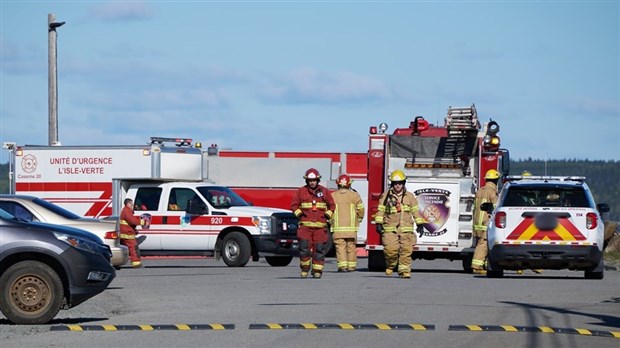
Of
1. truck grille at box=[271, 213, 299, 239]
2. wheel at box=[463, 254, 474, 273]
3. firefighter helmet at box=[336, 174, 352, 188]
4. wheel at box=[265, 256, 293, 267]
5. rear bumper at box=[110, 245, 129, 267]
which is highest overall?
firefighter helmet at box=[336, 174, 352, 188]

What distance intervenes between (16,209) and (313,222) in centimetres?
504

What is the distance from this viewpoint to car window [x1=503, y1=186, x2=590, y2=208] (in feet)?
73.5

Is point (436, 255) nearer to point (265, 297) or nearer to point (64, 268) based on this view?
point (265, 297)

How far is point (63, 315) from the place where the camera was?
15.7m

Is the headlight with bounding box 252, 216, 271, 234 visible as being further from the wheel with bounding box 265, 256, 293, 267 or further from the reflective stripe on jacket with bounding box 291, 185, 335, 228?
the reflective stripe on jacket with bounding box 291, 185, 335, 228

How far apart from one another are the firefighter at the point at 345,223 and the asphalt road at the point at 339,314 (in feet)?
5.30

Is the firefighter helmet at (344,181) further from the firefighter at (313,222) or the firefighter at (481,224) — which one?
the firefighter at (481,224)

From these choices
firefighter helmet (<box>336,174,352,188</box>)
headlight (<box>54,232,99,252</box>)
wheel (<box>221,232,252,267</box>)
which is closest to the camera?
headlight (<box>54,232,99,252</box>)

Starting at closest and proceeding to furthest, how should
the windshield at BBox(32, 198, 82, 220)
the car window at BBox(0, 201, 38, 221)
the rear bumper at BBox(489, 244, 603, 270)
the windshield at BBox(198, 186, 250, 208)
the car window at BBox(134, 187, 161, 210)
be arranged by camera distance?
the car window at BBox(0, 201, 38, 221), the windshield at BBox(32, 198, 82, 220), the rear bumper at BBox(489, 244, 603, 270), the windshield at BBox(198, 186, 250, 208), the car window at BBox(134, 187, 161, 210)

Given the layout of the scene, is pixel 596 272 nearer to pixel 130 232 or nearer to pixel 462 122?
pixel 462 122

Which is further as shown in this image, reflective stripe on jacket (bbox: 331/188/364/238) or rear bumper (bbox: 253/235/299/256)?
rear bumper (bbox: 253/235/299/256)

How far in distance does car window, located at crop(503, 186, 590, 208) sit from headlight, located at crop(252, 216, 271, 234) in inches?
285

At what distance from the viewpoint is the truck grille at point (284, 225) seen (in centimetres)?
2867

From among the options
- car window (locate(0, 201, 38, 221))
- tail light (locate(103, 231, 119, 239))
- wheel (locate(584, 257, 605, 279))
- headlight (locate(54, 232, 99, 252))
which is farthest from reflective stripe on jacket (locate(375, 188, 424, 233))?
headlight (locate(54, 232, 99, 252))
